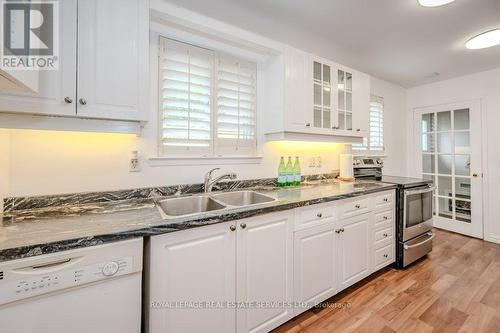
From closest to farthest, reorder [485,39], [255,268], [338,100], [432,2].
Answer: [255,268]
[432,2]
[485,39]
[338,100]

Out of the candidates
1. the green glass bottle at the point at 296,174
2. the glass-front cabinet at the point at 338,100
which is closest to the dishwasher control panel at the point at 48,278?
the green glass bottle at the point at 296,174

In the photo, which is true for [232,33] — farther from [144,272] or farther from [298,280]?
[298,280]

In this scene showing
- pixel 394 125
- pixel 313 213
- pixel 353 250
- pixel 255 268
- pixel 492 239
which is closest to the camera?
pixel 255 268

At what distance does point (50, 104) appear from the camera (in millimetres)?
1123

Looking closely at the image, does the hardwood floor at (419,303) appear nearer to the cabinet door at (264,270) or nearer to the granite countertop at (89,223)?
the cabinet door at (264,270)

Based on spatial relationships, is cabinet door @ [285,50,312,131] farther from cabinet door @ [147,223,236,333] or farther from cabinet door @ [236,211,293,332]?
cabinet door @ [147,223,236,333]

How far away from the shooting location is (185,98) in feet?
5.97

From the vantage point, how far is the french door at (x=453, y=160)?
3213 millimetres

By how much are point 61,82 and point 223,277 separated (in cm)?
137

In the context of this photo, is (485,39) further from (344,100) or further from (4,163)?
(4,163)

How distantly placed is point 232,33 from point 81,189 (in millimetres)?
1650

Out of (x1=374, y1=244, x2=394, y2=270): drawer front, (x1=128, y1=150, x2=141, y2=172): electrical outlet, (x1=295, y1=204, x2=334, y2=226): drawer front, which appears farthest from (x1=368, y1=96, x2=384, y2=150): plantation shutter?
(x1=128, y1=150, x2=141, y2=172): electrical outlet

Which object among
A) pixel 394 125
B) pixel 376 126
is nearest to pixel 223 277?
pixel 376 126

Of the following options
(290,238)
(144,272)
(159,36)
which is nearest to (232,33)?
(159,36)
